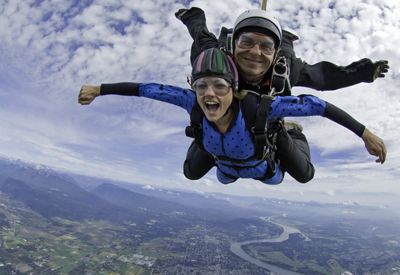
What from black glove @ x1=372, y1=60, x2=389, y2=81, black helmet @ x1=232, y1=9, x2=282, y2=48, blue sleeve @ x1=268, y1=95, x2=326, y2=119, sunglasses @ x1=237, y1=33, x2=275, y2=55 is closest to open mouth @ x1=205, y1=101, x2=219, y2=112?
blue sleeve @ x1=268, y1=95, x2=326, y2=119

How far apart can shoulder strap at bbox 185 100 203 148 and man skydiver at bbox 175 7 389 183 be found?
1.93 feet

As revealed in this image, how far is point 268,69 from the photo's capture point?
3.81 metres

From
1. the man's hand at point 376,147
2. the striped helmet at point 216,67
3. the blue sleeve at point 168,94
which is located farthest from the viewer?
the blue sleeve at point 168,94

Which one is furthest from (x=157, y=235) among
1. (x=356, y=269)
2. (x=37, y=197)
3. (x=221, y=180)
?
(x=221, y=180)

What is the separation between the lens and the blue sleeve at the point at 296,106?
3676 millimetres

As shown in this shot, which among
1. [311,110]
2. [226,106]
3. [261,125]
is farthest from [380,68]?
[226,106]

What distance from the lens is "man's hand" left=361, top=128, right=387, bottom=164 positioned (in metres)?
3.50

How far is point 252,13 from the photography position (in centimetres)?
372

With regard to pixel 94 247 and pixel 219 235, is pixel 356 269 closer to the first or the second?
pixel 219 235

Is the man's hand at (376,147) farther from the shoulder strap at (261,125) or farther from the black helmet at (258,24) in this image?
the black helmet at (258,24)

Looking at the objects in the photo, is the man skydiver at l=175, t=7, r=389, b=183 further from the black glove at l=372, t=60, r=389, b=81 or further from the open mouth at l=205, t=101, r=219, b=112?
the open mouth at l=205, t=101, r=219, b=112

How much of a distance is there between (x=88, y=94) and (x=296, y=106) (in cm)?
252

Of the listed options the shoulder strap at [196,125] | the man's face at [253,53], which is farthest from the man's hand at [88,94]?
the man's face at [253,53]

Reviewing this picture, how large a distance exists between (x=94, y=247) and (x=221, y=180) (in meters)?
101
